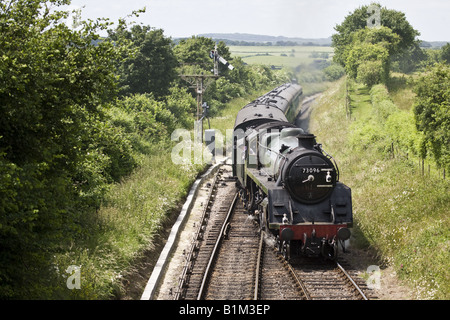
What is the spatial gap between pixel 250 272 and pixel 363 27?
5021 cm

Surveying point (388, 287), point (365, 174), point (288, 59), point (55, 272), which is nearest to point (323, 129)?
point (288, 59)

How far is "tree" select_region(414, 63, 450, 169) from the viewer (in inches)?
614

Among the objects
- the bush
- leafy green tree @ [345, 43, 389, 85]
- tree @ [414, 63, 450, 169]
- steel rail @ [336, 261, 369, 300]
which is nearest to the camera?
steel rail @ [336, 261, 369, 300]

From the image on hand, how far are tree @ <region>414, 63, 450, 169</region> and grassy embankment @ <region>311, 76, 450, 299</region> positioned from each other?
1.06 metres

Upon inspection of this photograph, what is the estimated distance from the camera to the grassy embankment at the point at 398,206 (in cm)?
1101

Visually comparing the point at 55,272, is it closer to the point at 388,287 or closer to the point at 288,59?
the point at 388,287

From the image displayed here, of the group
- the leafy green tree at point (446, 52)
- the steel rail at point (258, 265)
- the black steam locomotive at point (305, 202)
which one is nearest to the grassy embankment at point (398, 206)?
the black steam locomotive at point (305, 202)

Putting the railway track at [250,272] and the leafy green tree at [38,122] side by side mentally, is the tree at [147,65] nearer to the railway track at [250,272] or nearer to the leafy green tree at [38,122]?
the railway track at [250,272]

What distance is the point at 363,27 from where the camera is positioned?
5606cm

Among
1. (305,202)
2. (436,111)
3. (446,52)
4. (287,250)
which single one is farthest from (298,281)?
(446,52)

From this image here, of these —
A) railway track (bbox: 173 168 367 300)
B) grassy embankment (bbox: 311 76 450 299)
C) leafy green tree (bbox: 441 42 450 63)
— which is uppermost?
leafy green tree (bbox: 441 42 450 63)

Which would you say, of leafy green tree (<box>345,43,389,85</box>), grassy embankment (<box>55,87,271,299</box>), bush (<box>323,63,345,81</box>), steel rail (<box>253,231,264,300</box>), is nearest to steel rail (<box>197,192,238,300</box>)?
steel rail (<box>253,231,264,300</box>)

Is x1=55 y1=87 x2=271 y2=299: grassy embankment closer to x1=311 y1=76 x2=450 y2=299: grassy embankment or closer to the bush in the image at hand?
x1=311 y1=76 x2=450 y2=299: grassy embankment

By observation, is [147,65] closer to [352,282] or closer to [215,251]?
[215,251]
